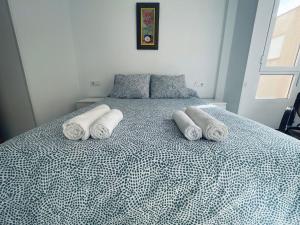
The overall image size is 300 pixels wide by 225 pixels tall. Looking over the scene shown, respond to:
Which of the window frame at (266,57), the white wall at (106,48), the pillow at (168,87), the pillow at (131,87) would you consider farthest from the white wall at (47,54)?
the window frame at (266,57)

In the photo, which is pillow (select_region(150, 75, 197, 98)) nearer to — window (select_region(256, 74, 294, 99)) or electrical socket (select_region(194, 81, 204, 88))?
electrical socket (select_region(194, 81, 204, 88))

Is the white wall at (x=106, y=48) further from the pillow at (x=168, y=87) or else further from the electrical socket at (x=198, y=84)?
the pillow at (x=168, y=87)

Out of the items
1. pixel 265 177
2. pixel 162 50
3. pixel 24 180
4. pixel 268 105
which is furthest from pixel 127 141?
pixel 268 105

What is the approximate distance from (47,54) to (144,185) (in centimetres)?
225

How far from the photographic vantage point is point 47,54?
6.70ft

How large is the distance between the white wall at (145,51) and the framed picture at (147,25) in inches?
3.1

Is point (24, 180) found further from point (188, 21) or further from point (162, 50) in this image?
point (188, 21)

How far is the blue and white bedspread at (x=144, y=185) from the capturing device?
0.73 metres

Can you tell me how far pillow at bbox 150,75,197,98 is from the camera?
224 cm

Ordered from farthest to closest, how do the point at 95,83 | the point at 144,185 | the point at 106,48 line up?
the point at 95,83, the point at 106,48, the point at 144,185

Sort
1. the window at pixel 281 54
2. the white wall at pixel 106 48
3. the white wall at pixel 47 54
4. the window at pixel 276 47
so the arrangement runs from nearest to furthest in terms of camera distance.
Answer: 1. the white wall at pixel 47 54
2. the white wall at pixel 106 48
3. the window at pixel 281 54
4. the window at pixel 276 47

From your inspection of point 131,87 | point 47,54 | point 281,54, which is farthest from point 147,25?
point 281,54

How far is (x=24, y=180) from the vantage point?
0.73 metres

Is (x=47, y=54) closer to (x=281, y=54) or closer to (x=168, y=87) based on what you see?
(x=168, y=87)
